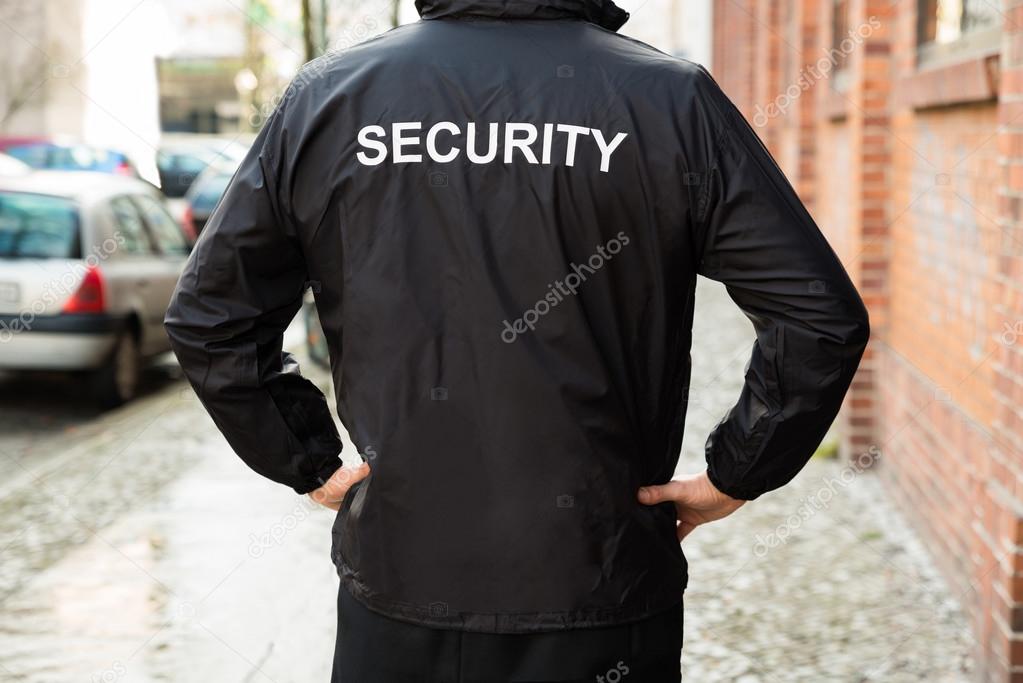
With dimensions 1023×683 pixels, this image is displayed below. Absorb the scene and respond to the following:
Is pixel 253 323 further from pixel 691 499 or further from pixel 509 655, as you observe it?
pixel 691 499

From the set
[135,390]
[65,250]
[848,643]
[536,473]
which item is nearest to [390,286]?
[536,473]

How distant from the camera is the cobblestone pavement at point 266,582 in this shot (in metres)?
4.44

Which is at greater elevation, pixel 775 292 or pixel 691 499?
pixel 775 292

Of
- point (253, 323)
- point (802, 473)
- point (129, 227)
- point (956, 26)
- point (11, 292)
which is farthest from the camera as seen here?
point (129, 227)

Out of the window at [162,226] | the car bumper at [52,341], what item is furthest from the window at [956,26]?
the window at [162,226]

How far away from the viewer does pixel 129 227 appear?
9.66 m

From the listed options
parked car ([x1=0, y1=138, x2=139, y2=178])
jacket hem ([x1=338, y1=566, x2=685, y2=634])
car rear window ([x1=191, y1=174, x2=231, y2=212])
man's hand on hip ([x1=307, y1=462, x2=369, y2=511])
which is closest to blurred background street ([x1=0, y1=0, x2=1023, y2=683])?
man's hand on hip ([x1=307, y1=462, x2=369, y2=511])

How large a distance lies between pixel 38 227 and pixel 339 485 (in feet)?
23.7

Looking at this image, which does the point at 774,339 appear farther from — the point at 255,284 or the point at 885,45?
the point at 885,45

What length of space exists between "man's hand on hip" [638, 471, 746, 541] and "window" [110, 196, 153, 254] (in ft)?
25.4

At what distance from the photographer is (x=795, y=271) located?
1991mm

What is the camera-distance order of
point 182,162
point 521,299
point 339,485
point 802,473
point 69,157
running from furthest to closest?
point 182,162
point 69,157
point 802,473
point 339,485
point 521,299

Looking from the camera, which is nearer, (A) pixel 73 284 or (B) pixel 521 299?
(B) pixel 521 299

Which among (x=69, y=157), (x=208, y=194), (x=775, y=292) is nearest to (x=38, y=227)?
(x=775, y=292)
